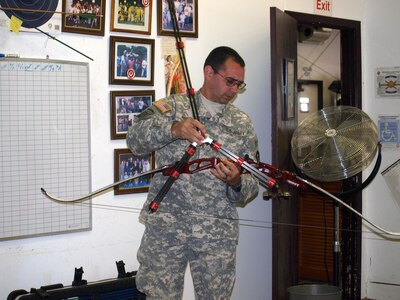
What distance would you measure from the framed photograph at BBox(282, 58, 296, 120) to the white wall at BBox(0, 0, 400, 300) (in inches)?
6.5

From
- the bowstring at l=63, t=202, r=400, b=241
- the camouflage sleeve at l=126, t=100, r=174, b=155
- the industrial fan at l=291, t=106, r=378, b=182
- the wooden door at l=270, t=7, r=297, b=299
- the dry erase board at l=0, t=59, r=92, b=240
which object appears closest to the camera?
the camouflage sleeve at l=126, t=100, r=174, b=155

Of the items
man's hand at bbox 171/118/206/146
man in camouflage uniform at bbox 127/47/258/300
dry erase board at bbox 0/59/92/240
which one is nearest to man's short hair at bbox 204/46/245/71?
man in camouflage uniform at bbox 127/47/258/300

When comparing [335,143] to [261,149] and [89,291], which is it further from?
[89,291]

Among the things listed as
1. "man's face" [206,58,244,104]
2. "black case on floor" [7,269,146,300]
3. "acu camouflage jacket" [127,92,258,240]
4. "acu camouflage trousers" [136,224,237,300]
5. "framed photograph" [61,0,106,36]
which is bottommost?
"black case on floor" [7,269,146,300]

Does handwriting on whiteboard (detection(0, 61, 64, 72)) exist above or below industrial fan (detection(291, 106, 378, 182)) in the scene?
above

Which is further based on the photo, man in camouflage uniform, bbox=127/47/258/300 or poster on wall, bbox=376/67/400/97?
poster on wall, bbox=376/67/400/97

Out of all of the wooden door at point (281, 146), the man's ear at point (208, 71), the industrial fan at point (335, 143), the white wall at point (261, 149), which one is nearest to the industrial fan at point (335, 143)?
the industrial fan at point (335, 143)

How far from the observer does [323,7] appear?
451 cm

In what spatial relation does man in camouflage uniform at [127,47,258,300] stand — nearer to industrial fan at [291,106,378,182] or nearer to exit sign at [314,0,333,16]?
industrial fan at [291,106,378,182]

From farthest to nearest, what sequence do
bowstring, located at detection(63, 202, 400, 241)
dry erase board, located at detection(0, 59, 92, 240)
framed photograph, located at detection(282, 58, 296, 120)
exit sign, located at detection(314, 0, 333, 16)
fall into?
exit sign, located at detection(314, 0, 333, 16), framed photograph, located at detection(282, 58, 296, 120), bowstring, located at detection(63, 202, 400, 241), dry erase board, located at detection(0, 59, 92, 240)

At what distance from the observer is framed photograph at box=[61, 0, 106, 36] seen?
3.07 meters

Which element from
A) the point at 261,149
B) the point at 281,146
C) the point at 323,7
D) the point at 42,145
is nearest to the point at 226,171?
the point at 42,145

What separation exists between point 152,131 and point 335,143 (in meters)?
1.39

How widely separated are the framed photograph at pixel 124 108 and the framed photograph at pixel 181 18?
1.29ft
